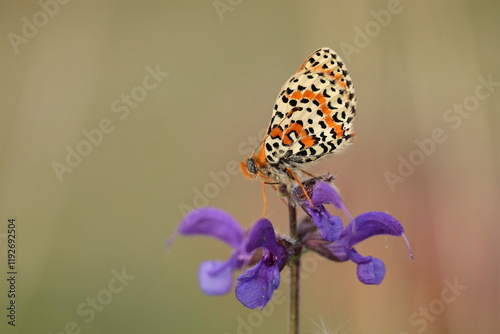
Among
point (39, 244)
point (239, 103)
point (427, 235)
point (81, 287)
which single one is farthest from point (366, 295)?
point (239, 103)

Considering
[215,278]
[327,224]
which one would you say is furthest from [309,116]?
[215,278]

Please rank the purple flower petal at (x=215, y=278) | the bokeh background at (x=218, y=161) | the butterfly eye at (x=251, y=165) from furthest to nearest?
the bokeh background at (x=218, y=161) < the butterfly eye at (x=251, y=165) < the purple flower petal at (x=215, y=278)

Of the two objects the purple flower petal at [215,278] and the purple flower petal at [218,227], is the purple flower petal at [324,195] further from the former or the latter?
the purple flower petal at [215,278]

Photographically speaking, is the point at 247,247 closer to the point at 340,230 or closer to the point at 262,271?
the point at 262,271

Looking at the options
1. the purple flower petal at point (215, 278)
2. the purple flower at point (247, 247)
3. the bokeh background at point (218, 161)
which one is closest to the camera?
the purple flower petal at point (215, 278)

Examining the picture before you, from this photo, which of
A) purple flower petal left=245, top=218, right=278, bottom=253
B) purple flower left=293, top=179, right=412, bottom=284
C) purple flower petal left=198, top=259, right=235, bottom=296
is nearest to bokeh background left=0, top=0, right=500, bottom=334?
purple flower left=293, top=179, right=412, bottom=284

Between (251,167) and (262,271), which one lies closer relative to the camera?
(262,271)

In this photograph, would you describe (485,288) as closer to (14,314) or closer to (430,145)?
(430,145)

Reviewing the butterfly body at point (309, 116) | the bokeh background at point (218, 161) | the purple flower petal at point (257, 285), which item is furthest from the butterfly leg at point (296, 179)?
the bokeh background at point (218, 161)
